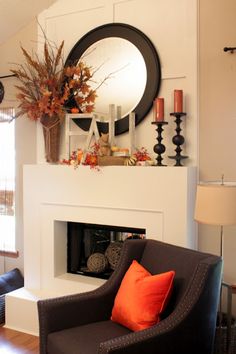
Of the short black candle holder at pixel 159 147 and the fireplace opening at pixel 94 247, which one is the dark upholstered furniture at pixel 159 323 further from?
the fireplace opening at pixel 94 247

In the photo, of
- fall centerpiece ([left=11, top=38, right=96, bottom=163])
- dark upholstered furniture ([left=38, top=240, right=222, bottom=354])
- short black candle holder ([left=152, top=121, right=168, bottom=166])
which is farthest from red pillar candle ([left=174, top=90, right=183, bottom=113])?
dark upholstered furniture ([left=38, top=240, right=222, bottom=354])

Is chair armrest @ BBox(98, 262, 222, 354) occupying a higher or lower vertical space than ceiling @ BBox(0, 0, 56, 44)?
lower

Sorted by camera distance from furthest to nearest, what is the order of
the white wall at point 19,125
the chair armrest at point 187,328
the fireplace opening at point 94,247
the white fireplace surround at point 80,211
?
the white wall at point 19,125 < the fireplace opening at point 94,247 < the white fireplace surround at point 80,211 < the chair armrest at point 187,328

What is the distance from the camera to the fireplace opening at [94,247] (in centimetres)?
350

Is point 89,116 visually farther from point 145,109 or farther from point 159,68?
point 159,68

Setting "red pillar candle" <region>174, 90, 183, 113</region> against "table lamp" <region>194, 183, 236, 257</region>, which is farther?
"red pillar candle" <region>174, 90, 183, 113</region>

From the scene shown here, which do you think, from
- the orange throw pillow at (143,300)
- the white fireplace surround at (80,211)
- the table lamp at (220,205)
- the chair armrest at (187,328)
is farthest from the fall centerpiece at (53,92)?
the chair armrest at (187,328)

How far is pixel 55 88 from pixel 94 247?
1.48 metres

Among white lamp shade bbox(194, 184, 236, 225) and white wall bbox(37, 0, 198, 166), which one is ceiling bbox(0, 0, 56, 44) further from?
white lamp shade bbox(194, 184, 236, 225)

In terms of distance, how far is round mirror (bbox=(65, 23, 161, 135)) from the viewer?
3.24m

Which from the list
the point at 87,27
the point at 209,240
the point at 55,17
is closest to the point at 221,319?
the point at 209,240

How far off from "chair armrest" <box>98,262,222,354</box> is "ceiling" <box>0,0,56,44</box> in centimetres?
280

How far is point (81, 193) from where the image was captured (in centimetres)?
330

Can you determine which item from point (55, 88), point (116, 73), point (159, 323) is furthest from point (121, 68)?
point (159, 323)
